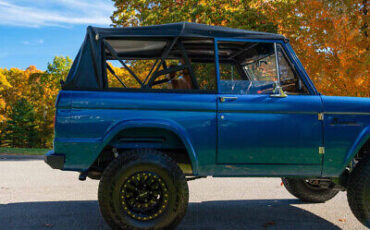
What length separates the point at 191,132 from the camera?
11.6ft

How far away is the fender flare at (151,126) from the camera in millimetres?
3432

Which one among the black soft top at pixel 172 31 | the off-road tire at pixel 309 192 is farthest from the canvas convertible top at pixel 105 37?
the off-road tire at pixel 309 192

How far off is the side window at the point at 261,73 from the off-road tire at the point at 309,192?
5.62 ft

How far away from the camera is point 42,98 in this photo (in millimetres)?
47656

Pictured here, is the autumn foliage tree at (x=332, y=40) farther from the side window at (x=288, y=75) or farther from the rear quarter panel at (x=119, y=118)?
the rear quarter panel at (x=119, y=118)

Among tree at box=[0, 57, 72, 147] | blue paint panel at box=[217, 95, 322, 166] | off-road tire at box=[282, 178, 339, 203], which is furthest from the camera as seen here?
tree at box=[0, 57, 72, 147]

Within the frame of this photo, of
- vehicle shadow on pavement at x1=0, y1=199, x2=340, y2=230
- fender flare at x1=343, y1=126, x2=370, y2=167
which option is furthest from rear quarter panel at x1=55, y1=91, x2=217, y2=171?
fender flare at x1=343, y1=126, x2=370, y2=167

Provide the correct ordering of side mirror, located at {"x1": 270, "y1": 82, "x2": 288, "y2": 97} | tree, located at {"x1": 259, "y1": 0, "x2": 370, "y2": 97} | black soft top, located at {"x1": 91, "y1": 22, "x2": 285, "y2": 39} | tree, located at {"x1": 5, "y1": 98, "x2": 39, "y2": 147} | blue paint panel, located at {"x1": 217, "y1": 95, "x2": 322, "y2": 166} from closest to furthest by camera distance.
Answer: blue paint panel, located at {"x1": 217, "y1": 95, "x2": 322, "y2": 166} → side mirror, located at {"x1": 270, "y1": 82, "x2": 288, "y2": 97} → black soft top, located at {"x1": 91, "y1": 22, "x2": 285, "y2": 39} → tree, located at {"x1": 259, "y1": 0, "x2": 370, "y2": 97} → tree, located at {"x1": 5, "y1": 98, "x2": 39, "y2": 147}

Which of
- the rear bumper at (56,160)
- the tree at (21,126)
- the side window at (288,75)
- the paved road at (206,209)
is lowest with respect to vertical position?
the tree at (21,126)

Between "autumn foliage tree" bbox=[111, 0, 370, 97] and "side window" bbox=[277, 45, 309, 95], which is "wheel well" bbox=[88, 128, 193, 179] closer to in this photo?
"side window" bbox=[277, 45, 309, 95]

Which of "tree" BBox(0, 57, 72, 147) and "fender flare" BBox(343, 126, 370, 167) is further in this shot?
"tree" BBox(0, 57, 72, 147)

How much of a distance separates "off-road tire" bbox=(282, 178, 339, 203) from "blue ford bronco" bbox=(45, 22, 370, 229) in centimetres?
115

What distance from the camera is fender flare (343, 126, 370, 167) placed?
3.68 metres

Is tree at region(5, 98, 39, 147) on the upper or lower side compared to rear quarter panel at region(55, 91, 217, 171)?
lower
